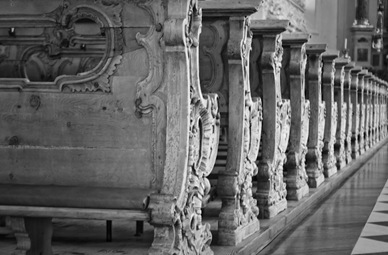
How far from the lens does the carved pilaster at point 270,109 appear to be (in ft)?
13.0

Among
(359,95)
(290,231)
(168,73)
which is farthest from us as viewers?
(359,95)

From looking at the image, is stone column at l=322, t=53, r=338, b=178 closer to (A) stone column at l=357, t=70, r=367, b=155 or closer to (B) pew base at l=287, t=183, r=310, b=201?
(B) pew base at l=287, t=183, r=310, b=201

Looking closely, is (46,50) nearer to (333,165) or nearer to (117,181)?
(117,181)

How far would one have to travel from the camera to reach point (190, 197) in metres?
2.55

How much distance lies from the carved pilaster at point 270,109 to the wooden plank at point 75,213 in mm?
1733

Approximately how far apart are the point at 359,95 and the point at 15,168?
25.4ft

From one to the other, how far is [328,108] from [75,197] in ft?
14.2

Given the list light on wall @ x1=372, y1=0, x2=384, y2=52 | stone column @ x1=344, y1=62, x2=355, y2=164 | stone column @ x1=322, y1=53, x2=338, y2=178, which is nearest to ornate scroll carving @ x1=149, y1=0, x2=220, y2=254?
stone column @ x1=322, y1=53, x2=338, y2=178

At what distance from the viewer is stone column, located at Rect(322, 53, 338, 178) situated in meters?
6.41

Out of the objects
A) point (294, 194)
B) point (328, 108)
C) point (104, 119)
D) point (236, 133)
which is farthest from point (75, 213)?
point (328, 108)

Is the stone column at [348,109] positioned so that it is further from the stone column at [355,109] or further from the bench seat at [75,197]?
the bench seat at [75,197]

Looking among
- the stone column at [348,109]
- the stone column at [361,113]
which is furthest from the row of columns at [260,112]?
the stone column at [361,113]

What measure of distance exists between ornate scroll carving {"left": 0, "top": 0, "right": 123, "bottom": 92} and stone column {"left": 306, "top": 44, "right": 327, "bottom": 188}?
10.9 feet

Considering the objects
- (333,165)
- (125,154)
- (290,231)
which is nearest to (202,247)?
(125,154)
